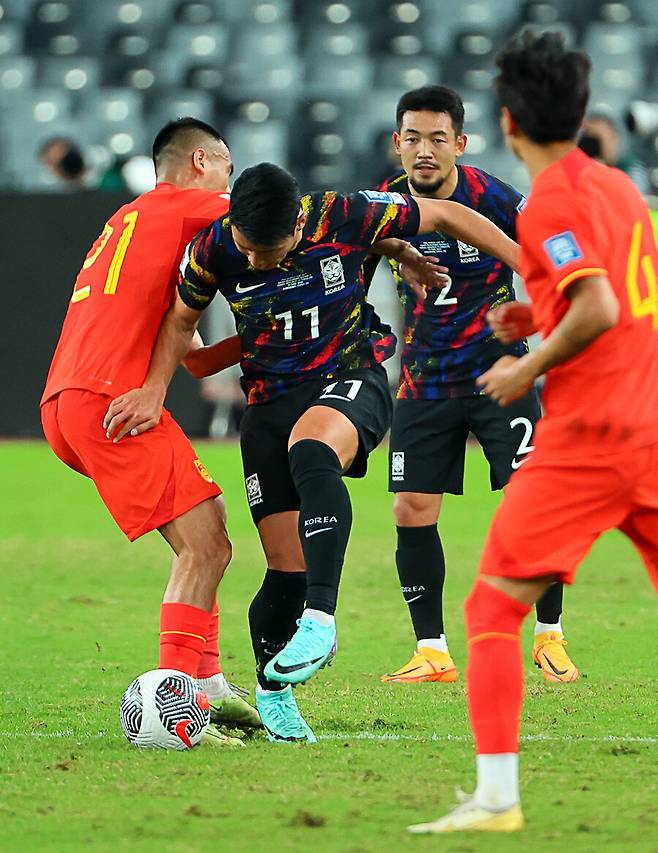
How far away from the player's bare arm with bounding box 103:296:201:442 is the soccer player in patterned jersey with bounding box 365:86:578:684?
1666 millimetres

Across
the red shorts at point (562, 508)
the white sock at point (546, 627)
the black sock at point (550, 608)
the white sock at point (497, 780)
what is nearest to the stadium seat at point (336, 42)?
the black sock at point (550, 608)

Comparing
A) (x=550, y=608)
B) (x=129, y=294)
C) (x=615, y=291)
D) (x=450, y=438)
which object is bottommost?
(x=550, y=608)

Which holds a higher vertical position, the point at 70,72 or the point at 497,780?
the point at 70,72

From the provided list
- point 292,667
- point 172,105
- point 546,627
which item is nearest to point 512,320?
point 292,667

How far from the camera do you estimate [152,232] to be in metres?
5.32

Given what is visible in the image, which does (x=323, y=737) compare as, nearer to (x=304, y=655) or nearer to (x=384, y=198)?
(x=304, y=655)

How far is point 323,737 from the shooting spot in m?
5.01

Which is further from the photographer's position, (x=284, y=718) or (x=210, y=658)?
(x=210, y=658)

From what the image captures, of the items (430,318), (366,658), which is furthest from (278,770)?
(430,318)

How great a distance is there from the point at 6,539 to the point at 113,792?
6.92m

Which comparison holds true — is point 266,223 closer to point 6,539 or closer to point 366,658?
point 366,658

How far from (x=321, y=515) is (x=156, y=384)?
814 millimetres

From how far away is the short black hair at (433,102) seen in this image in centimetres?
669

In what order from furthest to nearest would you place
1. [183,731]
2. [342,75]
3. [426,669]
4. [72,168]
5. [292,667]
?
1. [342,75]
2. [72,168]
3. [426,669]
4. [183,731]
5. [292,667]
